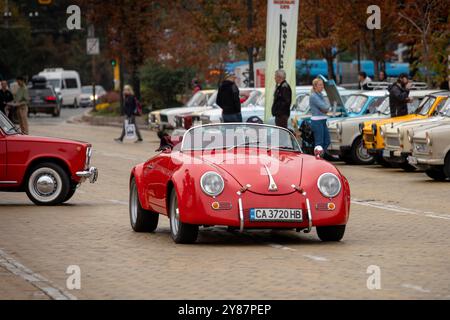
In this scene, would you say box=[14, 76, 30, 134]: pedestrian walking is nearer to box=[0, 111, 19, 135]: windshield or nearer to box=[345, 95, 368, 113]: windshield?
box=[345, 95, 368, 113]: windshield

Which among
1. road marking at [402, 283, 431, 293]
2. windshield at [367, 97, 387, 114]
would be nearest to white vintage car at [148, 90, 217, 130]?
windshield at [367, 97, 387, 114]

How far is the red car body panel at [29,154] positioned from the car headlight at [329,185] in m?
6.06

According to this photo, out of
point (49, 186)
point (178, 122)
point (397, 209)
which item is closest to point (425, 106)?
point (397, 209)

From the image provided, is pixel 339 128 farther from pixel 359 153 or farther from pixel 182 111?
pixel 182 111

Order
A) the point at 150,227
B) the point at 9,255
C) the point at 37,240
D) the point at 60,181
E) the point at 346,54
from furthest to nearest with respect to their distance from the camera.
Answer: the point at 346,54, the point at 60,181, the point at 150,227, the point at 37,240, the point at 9,255

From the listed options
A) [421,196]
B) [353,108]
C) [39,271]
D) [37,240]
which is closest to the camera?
[39,271]

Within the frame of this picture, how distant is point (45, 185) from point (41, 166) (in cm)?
27

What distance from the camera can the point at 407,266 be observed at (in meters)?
11.5

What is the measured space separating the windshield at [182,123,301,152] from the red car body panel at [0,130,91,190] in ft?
13.8

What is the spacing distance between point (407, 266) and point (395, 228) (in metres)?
3.56

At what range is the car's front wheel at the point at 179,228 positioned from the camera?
1310 cm

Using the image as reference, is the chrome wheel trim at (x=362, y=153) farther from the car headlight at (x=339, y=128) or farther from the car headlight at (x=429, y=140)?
the car headlight at (x=429, y=140)

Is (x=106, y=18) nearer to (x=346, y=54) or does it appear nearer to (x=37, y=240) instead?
(x=346, y=54)
